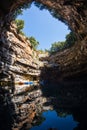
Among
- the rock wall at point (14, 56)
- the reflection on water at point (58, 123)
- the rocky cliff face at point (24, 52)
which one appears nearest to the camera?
the reflection on water at point (58, 123)

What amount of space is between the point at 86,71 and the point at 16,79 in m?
10.2

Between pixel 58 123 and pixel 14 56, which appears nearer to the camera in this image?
pixel 58 123

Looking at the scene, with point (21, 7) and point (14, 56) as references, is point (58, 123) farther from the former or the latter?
point (21, 7)

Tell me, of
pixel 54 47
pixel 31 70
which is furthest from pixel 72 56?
pixel 54 47

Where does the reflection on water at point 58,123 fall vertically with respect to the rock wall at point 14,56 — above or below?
below

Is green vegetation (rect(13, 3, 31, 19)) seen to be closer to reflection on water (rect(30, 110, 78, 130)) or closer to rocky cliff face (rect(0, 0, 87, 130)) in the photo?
rocky cliff face (rect(0, 0, 87, 130))

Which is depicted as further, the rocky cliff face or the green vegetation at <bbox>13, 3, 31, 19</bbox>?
the green vegetation at <bbox>13, 3, 31, 19</bbox>

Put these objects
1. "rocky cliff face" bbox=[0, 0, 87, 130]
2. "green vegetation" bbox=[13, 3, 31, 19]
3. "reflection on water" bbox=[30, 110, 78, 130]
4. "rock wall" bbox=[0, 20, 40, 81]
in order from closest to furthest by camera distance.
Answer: "reflection on water" bbox=[30, 110, 78, 130] → "rocky cliff face" bbox=[0, 0, 87, 130] → "rock wall" bbox=[0, 20, 40, 81] → "green vegetation" bbox=[13, 3, 31, 19]

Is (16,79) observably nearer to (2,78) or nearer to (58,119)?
(2,78)

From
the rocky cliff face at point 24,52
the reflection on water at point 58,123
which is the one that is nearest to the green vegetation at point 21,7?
the rocky cliff face at point 24,52

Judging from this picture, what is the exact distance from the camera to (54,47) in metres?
70.1

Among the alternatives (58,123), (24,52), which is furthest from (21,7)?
(58,123)

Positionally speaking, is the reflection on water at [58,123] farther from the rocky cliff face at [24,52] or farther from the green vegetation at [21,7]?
the green vegetation at [21,7]

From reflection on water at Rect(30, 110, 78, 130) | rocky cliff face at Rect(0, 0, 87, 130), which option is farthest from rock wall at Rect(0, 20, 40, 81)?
reflection on water at Rect(30, 110, 78, 130)
